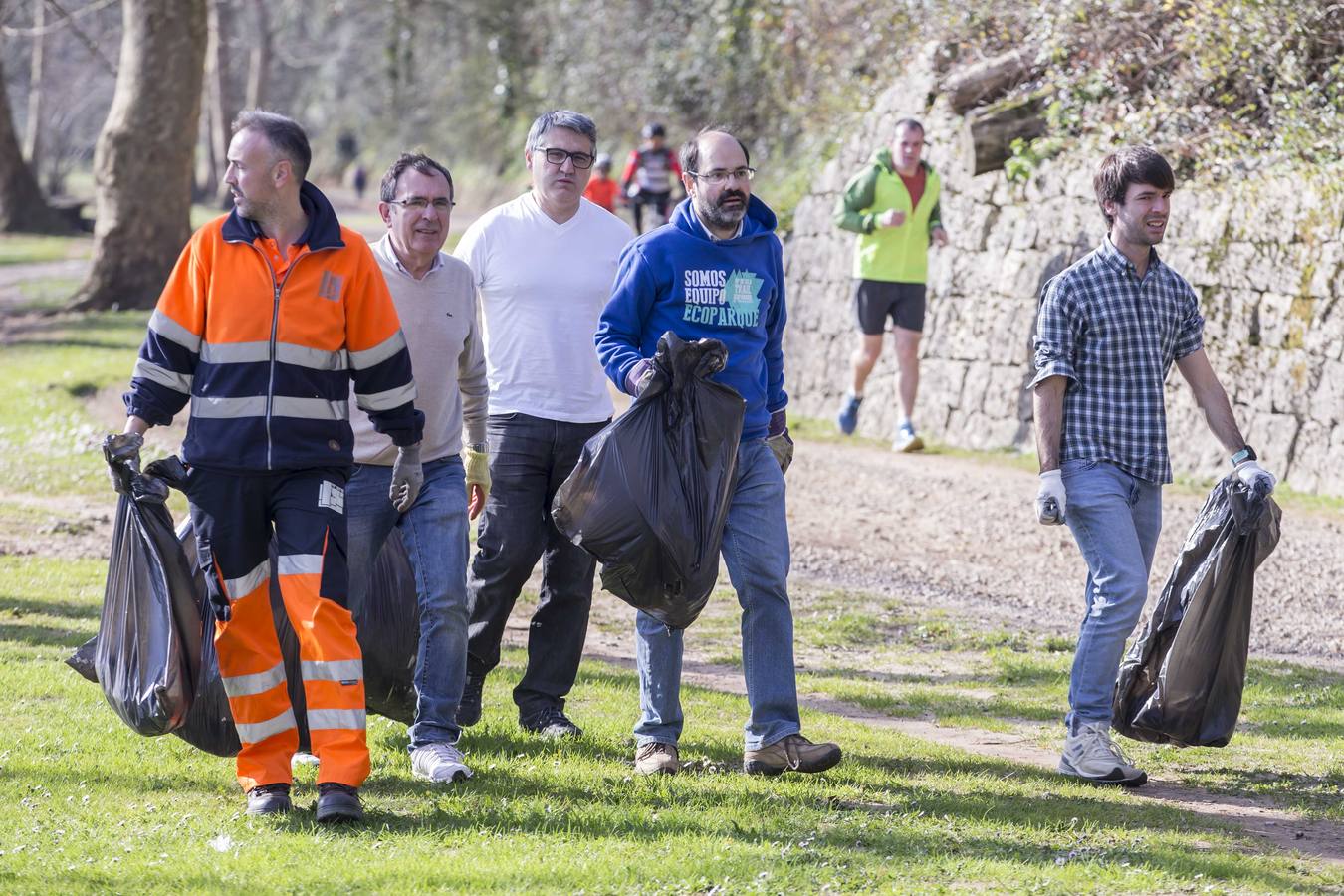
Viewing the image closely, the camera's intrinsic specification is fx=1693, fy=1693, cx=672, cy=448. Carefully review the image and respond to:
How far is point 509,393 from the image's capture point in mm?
5633

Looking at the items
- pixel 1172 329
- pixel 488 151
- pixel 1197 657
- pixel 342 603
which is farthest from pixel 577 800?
pixel 488 151

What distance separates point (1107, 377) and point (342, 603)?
2432 millimetres

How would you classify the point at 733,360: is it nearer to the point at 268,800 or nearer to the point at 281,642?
the point at 281,642

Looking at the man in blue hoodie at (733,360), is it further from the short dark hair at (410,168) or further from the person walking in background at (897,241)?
the person walking in background at (897,241)

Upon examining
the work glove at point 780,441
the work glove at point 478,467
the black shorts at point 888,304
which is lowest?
the work glove at point 478,467

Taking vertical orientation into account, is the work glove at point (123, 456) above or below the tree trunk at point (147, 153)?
below

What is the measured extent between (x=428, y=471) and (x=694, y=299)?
99 cm

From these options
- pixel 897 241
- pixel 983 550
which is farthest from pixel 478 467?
pixel 897 241

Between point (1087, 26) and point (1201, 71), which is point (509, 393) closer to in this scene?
point (1201, 71)

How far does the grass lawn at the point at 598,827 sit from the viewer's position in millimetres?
4137

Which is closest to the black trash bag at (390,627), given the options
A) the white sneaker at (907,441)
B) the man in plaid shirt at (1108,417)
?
the man in plaid shirt at (1108,417)

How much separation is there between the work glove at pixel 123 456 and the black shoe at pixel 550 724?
A: 1.72 metres

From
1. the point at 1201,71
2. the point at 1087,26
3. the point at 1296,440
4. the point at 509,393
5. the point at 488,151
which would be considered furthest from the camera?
the point at 488,151

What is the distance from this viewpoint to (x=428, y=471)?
17.3 feet
